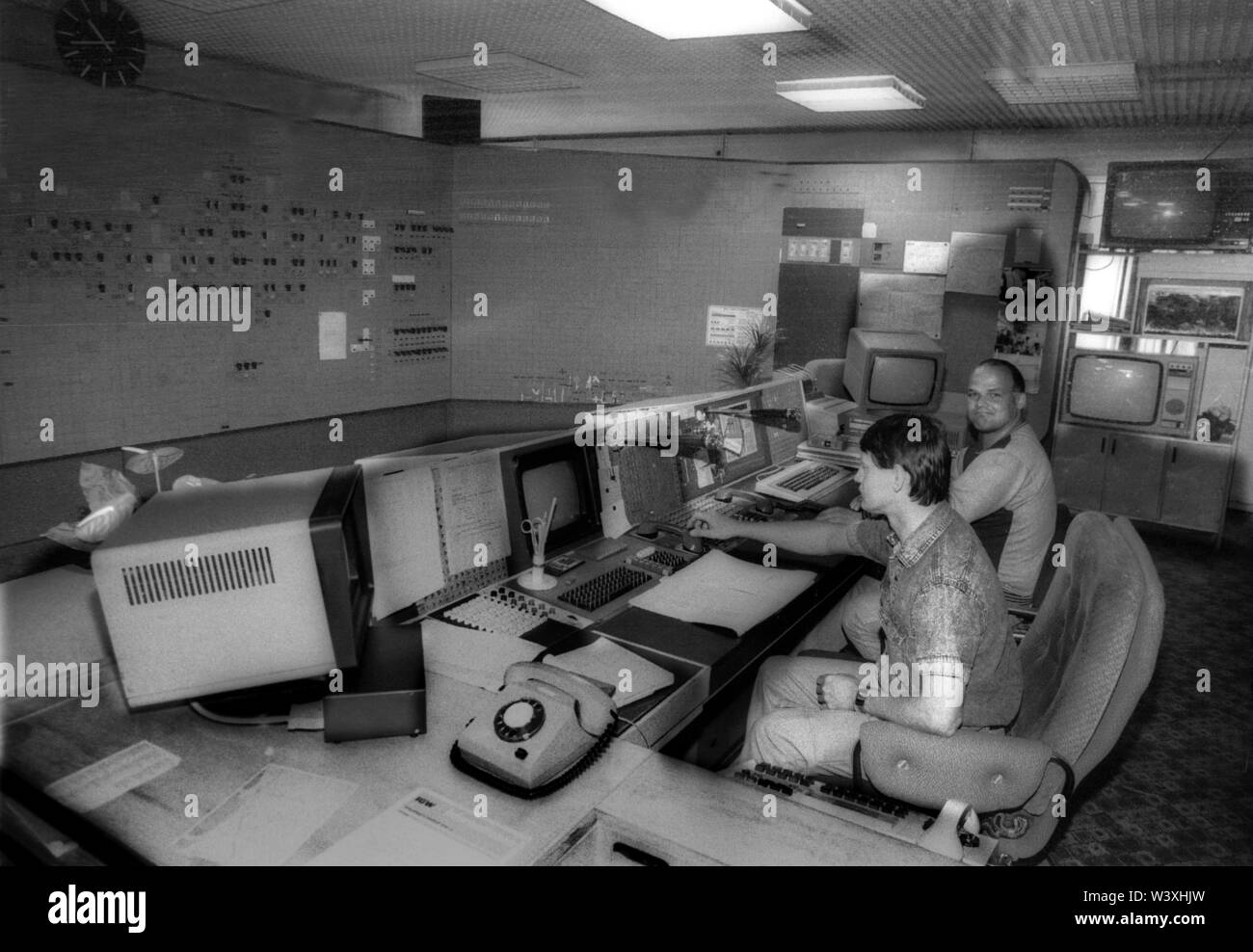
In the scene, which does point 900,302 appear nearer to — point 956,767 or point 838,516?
point 838,516

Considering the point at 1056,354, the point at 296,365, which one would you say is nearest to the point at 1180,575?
the point at 1056,354

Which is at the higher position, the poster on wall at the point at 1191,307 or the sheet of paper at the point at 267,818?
the poster on wall at the point at 1191,307

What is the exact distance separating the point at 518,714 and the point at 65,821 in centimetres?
77

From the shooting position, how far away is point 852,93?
5.11m

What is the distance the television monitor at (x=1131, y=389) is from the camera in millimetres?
5973

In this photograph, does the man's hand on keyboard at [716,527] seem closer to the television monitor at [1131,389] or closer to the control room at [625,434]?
the control room at [625,434]

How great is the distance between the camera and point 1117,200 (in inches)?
240

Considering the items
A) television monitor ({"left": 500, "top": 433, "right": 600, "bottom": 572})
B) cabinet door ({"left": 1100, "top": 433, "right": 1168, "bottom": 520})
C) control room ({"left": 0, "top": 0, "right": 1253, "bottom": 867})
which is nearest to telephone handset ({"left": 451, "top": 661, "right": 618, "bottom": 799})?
→ control room ({"left": 0, "top": 0, "right": 1253, "bottom": 867})

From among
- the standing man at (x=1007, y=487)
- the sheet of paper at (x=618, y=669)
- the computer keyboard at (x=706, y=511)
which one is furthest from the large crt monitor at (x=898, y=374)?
the sheet of paper at (x=618, y=669)

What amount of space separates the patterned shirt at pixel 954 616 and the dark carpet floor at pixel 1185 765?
0.32 metres

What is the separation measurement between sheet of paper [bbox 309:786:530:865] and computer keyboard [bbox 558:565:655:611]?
2.98ft

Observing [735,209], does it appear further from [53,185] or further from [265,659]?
[265,659]

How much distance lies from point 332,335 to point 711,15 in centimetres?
285

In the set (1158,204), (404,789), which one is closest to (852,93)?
(1158,204)
